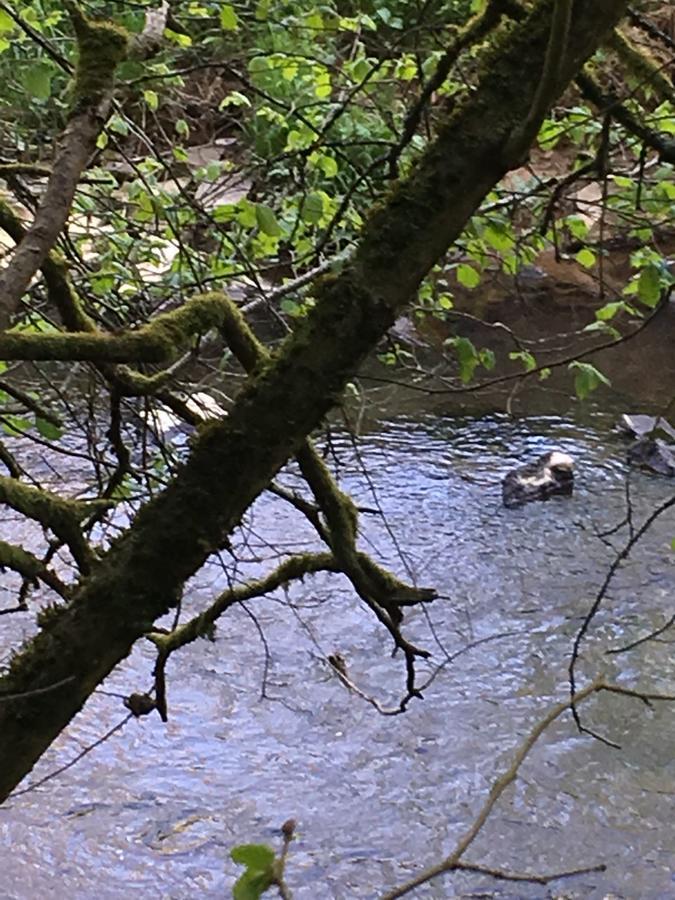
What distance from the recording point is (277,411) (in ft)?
3.81

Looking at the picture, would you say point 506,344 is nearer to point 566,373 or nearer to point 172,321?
point 566,373

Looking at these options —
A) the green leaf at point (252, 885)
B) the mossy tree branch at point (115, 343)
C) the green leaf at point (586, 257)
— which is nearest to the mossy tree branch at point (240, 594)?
the mossy tree branch at point (115, 343)

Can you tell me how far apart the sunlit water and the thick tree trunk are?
1391mm

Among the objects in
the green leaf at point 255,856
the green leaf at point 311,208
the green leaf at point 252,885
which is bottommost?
the green leaf at point 252,885

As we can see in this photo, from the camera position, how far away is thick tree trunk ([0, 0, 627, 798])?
3.64 feet

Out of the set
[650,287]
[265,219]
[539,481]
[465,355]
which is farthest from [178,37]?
[539,481]

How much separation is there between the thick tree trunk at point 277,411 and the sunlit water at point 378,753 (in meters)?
1.39

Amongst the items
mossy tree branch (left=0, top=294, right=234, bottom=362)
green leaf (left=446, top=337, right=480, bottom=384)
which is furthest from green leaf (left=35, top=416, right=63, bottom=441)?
mossy tree branch (left=0, top=294, right=234, bottom=362)

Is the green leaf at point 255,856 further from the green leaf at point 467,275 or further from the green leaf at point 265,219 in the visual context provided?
the green leaf at point 467,275

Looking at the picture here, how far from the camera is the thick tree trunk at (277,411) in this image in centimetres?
111

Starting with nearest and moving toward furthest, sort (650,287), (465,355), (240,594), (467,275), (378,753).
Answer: (240,594), (650,287), (465,355), (467,275), (378,753)

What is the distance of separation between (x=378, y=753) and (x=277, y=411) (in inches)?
123

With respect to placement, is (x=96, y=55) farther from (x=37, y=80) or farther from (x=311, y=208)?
(x=311, y=208)

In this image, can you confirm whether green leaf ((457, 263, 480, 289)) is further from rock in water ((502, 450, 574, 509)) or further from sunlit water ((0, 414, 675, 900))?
rock in water ((502, 450, 574, 509))
